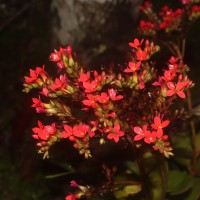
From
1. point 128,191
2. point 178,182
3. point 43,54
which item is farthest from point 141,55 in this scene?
point 43,54

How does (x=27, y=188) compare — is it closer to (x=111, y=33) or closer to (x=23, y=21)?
(x=111, y=33)

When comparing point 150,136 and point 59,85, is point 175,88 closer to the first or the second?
point 150,136

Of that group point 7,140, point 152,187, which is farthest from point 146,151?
point 7,140

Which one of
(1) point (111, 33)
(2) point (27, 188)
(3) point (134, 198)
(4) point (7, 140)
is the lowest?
(3) point (134, 198)

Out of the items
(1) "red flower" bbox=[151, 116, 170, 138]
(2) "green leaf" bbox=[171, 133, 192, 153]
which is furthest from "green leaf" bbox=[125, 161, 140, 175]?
(1) "red flower" bbox=[151, 116, 170, 138]

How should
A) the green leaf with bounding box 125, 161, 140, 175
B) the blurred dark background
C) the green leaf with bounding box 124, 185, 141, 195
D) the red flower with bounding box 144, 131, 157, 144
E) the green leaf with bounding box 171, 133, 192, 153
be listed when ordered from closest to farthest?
the red flower with bounding box 144, 131, 157, 144
the green leaf with bounding box 124, 185, 141, 195
the green leaf with bounding box 125, 161, 140, 175
the green leaf with bounding box 171, 133, 192, 153
the blurred dark background

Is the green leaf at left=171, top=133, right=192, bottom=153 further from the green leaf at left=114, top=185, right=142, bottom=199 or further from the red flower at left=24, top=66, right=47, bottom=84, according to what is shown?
the red flower at left=24, top=66, right=47, bottom=84
